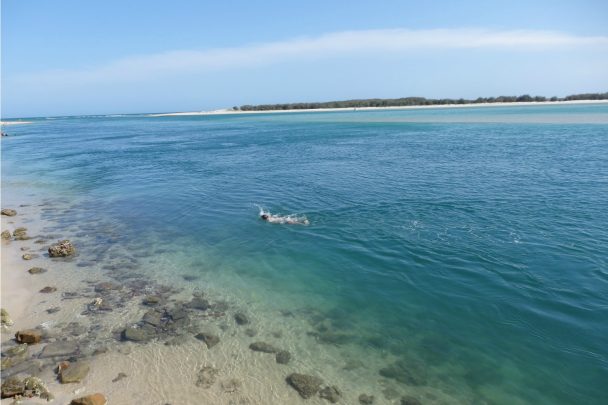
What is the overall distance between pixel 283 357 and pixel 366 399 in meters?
2.60

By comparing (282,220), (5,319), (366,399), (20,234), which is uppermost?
(282,220)

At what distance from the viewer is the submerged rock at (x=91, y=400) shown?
8727mm

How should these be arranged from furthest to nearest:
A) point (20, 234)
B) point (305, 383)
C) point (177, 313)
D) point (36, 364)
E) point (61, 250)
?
point (20, 234)
point (61, 250)
point (177, 313)
point (36, 364)
point (305, 383)

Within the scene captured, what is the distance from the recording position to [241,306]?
1331 cm

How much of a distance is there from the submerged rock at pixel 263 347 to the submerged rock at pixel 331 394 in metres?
2.08

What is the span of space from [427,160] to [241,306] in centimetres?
2790

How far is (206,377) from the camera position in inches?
392

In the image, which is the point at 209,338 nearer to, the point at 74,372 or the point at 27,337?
the point at 74,372

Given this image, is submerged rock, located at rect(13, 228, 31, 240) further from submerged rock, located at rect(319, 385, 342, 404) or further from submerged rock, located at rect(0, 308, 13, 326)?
submerged rock, located at rect(319, 385, 342, 404)

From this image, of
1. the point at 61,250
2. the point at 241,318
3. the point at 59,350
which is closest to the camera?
the point at 59,350

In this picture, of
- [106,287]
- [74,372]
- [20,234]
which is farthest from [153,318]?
[20,234]

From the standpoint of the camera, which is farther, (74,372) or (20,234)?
(20,234)

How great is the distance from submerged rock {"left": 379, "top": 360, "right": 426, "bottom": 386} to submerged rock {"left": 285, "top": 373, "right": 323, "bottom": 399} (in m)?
1.71

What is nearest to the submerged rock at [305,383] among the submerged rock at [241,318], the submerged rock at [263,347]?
the submerged rock at [263,347]
